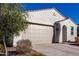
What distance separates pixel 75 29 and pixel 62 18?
7.81 ft

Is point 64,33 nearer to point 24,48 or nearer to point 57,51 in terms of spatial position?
point 57,51

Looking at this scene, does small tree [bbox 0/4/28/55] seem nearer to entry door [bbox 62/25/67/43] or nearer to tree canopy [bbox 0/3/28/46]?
tree canopy [bbox 0/3/28/46]

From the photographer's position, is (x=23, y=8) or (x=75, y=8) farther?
(x=75, y=8)

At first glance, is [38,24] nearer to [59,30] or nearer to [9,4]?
[59,30]

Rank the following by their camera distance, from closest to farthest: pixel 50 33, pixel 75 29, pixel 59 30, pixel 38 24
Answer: pixel 38 24, pixel 50 33, pixel 59 30, pixel 75 29

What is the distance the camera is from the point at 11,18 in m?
13.9

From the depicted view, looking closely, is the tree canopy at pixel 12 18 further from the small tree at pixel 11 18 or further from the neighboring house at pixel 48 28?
the neighboring house at pixel 48 28

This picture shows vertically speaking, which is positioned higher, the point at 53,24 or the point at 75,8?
the point at 75,8

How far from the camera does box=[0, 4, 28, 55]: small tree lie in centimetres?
1391

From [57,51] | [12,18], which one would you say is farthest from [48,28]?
[12,18]

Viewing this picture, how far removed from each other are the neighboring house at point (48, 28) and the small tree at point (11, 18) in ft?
8.30

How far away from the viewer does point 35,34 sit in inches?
755

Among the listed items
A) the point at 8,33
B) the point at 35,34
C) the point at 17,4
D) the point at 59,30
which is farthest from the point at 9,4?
the point at 59,30

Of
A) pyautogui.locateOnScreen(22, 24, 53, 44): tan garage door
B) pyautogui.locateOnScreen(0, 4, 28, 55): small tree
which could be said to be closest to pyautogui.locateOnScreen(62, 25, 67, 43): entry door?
pyautogui.locateOnScreen(22, 24, 53, 44): tan garage door
